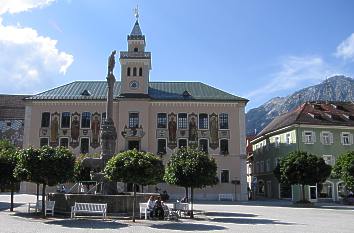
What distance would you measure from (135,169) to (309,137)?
1403 inches

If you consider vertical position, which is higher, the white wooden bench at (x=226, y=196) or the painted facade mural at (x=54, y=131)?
the painted facade mural at (x=54, y=131)

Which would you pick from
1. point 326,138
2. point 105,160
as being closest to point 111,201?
point 105,160

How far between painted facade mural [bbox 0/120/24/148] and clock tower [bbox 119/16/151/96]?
24.7 m

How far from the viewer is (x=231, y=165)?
168 ft

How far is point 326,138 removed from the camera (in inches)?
2064

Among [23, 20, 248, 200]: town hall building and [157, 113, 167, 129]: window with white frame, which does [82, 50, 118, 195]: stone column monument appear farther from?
[157, 113, 167, 129]: window with white frame

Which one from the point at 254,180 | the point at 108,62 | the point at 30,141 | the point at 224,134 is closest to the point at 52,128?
the point at 30,141

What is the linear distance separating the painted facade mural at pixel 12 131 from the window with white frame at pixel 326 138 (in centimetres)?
4471

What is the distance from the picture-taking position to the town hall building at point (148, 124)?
5134 centimetres

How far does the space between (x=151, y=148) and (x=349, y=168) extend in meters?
22.0

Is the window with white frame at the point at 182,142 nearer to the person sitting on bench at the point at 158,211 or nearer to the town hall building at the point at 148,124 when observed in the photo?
the town hall building at the point at 148,124

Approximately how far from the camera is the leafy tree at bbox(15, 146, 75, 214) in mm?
22422

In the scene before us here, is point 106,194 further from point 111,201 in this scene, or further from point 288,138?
point 288,138

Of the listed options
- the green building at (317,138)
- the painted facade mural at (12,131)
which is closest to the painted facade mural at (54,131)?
the painted facade mural at (12,131)
